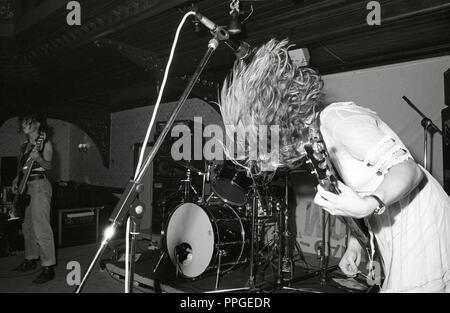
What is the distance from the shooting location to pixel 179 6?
11.9 ft

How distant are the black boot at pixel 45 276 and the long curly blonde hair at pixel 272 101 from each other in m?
3.92

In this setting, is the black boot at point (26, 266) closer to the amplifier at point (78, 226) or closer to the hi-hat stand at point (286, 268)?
the amplifier at point (78, 226)

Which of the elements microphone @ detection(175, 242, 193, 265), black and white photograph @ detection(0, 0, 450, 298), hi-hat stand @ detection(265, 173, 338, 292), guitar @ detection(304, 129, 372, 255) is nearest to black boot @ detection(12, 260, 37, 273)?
black and white photograph @ detection(0, 0, 450, 298)

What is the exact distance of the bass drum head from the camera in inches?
142

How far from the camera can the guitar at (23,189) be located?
14.0ft

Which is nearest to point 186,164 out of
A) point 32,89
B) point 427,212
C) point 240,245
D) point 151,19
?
point 240,245

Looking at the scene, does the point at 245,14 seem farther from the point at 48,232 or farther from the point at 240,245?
the point at 48,232

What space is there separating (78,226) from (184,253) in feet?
11.5

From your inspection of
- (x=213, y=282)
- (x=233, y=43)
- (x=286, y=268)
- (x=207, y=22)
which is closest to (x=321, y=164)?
(x=233, y=43)

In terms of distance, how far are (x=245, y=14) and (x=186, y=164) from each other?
2.06 m

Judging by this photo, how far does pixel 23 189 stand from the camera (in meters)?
4.28

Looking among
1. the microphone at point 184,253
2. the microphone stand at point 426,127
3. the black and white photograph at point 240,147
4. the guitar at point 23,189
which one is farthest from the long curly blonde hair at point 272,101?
the guitar at point 23,189

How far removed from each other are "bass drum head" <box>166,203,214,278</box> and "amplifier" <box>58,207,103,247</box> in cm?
312

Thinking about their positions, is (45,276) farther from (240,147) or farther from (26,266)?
(240,147)
